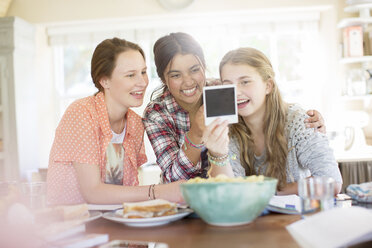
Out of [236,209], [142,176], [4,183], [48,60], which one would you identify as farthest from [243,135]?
[48,60]

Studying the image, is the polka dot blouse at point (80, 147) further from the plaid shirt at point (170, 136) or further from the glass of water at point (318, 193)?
the glass of water at point (318, 193)

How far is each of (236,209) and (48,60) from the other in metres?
4.12

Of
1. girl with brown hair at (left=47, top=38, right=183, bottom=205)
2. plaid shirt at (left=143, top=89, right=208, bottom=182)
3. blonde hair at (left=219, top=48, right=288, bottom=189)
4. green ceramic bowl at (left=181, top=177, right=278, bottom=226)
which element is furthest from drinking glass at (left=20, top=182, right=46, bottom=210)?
blonde hair at (left=219, top=48, right=288, bottom=189)

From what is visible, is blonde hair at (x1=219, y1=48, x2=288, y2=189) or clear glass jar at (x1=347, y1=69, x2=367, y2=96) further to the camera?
clear glass jar at (x1=347, y1=69, x2=367, y2=96)

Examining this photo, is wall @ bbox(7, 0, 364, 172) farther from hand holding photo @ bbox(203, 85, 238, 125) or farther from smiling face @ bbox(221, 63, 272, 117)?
hand holding photo @ bbox(203, 85, 238, 125)

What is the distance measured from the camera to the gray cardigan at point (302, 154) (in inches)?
59.0

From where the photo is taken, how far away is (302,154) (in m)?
1.57

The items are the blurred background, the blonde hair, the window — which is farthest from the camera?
the window

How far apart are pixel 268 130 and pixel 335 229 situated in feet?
3.07

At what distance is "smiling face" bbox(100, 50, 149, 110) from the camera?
1648 millimetres

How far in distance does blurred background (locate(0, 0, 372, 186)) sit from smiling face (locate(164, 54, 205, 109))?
1.97 meters

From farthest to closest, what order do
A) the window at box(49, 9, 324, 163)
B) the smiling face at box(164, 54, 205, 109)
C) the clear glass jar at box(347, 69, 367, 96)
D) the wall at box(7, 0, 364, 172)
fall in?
the window at box(49, 9, 324, 163) → the wall at box(7, 0, 364, 172) → the clear glass jar at box(347, 69, 367, 96) → the smiling face at box(164, 54, 205, 109)

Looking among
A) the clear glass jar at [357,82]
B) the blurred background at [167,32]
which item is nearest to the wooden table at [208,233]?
the blurred background at [167,32]

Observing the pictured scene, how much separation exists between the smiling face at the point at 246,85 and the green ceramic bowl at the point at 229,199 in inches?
29.8
